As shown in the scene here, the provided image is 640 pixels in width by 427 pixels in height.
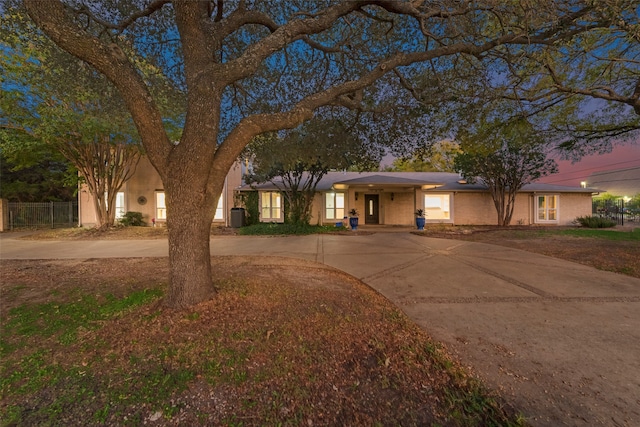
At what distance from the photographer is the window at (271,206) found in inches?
681

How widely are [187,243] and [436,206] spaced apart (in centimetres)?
1762

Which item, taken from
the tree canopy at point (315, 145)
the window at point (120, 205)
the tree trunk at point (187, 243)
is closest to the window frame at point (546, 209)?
the tree canopy at point (315, 145)

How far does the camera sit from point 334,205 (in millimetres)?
17859

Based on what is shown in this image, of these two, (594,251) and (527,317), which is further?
(594,251)

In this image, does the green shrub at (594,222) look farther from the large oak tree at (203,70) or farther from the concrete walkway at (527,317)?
the large oak tree at (203,70)

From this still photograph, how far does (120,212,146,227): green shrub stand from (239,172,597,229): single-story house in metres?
6.62

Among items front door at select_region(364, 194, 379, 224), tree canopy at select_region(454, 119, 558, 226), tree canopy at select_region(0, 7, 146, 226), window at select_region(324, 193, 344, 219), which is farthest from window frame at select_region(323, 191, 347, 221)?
tree canopy at select_region(0, 7, 146, 226)

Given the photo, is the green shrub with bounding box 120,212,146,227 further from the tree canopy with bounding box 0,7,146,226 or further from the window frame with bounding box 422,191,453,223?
the window frame with bounding box 422,191,453,223

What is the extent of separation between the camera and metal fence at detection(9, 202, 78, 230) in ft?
55.4

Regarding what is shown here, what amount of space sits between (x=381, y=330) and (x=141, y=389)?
2.47m

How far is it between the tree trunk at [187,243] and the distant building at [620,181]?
64.4 meters

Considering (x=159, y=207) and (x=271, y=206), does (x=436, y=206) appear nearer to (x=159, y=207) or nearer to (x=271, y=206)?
(x=271, y=206)

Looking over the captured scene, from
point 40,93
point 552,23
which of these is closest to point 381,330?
point 552,23

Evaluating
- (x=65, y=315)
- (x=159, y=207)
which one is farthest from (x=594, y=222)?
(x=159, y=207)
